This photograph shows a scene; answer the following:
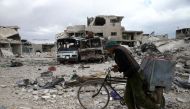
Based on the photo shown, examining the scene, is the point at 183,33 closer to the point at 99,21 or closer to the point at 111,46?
the point at 99,21

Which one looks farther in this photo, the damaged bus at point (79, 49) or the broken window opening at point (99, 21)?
the broken window opening at point (99, 21)

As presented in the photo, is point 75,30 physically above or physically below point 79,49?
above

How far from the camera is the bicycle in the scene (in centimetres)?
780

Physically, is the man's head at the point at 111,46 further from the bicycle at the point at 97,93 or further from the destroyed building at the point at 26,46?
the destroyed building at the point at 26,46

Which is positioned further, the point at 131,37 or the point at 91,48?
the point at 131,37

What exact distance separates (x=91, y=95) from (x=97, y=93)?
186 mm

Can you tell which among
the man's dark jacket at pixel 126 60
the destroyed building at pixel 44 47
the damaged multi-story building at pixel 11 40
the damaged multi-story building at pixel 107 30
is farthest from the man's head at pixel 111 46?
the destroyed building at pixel 44 47

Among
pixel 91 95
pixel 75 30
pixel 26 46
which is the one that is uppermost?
pixel 75 30

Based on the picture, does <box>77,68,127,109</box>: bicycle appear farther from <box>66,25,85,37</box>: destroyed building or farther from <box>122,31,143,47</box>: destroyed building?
<box>122,31,143,47</box>: destroyed building

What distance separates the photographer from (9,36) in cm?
6397

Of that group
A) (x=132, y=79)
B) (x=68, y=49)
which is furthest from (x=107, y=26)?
(x=132, y=79)

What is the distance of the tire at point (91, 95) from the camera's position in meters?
7.90

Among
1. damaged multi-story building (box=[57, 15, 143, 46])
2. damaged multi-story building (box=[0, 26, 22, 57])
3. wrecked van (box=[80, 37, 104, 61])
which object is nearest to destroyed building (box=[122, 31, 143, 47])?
damaged multi-story building (box=[57, 15, 143, 46])

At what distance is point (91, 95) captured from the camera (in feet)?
26.5
